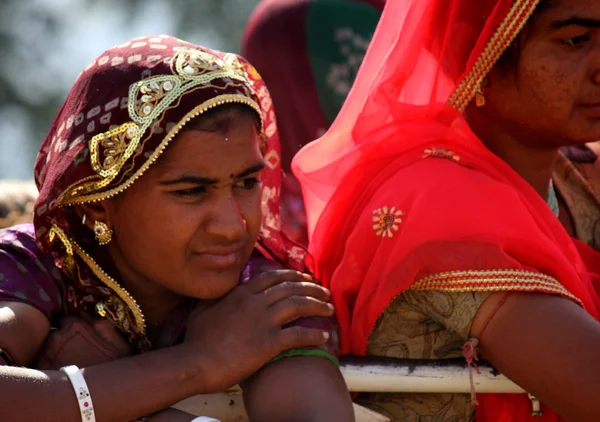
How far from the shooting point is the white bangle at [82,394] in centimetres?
257

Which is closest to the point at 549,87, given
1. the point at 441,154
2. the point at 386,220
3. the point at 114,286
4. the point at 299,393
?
the point at 441,154

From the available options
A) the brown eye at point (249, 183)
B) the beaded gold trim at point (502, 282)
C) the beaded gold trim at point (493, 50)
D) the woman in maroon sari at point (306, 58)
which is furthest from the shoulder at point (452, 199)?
the woman in maroon sari at point (306, 58)

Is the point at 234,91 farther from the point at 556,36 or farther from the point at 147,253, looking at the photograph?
the point at 556,36

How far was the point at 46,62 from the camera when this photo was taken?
1636 centimetres

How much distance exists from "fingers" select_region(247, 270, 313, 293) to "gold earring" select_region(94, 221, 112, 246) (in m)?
0.43

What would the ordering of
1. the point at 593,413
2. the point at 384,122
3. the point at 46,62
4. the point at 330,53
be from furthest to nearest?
the point at 46,62, the point at 330,53, the point at 384,122, the point at 593,413

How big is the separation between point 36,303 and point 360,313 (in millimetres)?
978

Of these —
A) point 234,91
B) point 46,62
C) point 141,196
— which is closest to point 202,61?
point 234,91

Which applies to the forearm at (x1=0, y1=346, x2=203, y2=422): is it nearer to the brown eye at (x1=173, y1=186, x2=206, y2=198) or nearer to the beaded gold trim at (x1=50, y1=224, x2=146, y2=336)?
the beaded gold trim at (x1=50, y1=224, x2=146, y2=336)

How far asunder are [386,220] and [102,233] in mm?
857

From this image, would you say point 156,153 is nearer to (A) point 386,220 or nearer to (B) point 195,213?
(B) point 195,213

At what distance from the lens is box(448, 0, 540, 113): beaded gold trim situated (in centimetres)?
319

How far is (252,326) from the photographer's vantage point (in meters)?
2.84

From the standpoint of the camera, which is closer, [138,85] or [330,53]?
[138,85]
